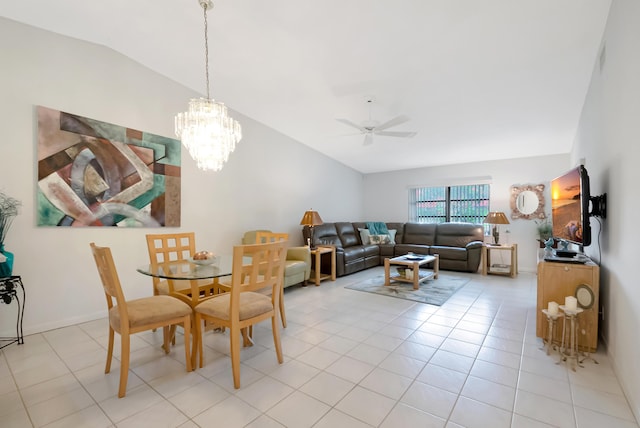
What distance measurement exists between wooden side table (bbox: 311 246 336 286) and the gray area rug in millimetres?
498

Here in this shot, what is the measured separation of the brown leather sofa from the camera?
18.2ft

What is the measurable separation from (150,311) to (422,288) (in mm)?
3701

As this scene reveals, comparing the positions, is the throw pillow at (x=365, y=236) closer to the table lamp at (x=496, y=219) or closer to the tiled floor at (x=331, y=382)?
the table lamp at (x=496, y=219)

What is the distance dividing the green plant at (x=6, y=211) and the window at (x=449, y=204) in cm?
688

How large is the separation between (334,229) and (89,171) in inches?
164

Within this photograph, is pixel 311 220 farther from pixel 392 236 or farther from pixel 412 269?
pixel 392 236

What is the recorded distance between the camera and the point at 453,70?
3.13 metres

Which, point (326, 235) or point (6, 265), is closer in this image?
point (6, 265)

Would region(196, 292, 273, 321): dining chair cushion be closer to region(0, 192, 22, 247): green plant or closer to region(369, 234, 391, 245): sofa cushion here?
region(0, 192, 22, 247): green plant

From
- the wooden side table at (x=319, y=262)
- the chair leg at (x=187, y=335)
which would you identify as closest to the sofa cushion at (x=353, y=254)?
the wooden side table at (x=319, y=262)

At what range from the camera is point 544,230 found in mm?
5438

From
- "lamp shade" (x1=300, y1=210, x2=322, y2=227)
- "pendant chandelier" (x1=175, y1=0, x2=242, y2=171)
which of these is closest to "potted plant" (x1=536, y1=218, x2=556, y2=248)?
"lamp shade" (x1=300, y1=210, x2=322, y2=227)

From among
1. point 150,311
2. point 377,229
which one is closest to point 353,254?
point 377,229

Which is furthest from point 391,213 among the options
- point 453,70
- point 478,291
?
point 453,70
